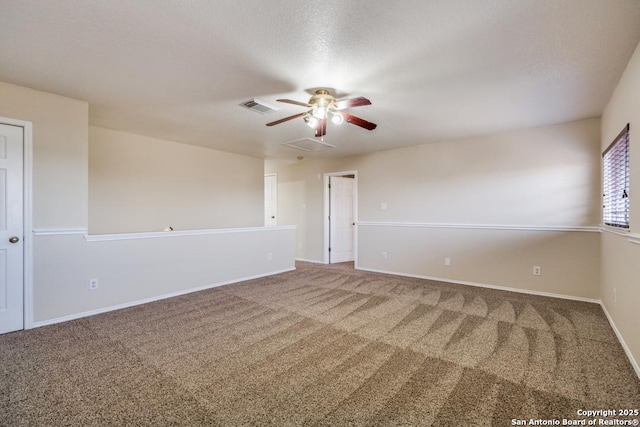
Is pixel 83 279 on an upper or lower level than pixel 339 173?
lower

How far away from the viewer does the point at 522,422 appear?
1.58 m

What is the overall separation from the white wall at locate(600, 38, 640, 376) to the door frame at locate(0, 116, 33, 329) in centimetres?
517

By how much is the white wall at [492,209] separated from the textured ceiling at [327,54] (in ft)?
2.28

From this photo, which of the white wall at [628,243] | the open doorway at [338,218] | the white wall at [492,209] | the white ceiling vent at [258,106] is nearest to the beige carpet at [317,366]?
the white wall at [628,243]

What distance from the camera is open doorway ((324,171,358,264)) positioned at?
6.45 m

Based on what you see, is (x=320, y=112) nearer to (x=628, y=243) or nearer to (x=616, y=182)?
(x=628, y=243)

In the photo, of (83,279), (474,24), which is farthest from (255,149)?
(474,24)

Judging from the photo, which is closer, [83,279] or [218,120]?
[83,279]

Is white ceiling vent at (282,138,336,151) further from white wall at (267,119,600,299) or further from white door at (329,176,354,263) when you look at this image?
white door at (329,176,354,263)

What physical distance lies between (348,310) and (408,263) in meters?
2.27

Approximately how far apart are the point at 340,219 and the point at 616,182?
14.9ft

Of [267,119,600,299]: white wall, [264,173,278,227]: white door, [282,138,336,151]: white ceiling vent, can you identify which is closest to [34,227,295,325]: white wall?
[282,138,336,151]: white ceiling vent

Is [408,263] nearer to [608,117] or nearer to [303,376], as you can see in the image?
[608,117]

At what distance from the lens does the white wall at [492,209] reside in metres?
3.79
